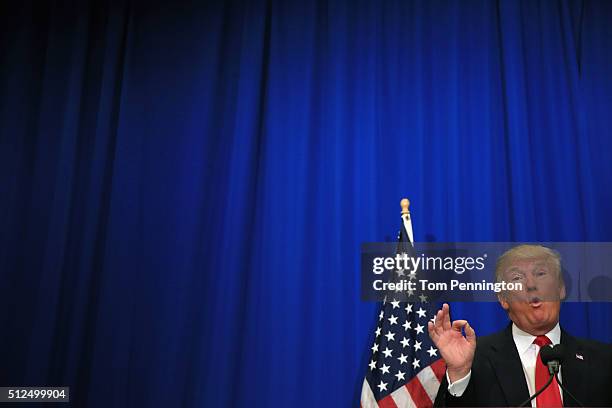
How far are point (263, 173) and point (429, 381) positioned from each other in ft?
4.81

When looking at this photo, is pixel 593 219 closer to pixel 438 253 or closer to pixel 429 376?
pixel 438 253

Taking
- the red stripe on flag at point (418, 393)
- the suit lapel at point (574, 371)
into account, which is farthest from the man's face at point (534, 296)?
the red stripe on flag at point (418, 393)

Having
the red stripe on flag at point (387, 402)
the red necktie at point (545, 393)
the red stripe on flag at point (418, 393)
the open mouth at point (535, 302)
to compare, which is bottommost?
the red stripe on flag at point (387, 402)

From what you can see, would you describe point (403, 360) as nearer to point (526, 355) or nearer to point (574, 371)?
point (526, 355)

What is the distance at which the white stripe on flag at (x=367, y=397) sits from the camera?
9.82 feet

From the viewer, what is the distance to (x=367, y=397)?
3.02m

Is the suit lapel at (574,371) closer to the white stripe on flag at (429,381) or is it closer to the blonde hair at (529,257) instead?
the blonde hair at (529,257)

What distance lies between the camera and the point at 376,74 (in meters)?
3.84

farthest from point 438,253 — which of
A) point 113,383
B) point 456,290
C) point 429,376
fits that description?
point 113,383

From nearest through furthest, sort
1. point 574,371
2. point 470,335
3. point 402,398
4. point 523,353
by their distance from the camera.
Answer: point 470,335 < point 574,371 < point 523,353 < point 402,398

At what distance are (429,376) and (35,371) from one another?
2.08 meters

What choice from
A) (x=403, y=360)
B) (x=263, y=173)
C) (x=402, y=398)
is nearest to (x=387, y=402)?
(x=402, y=398)

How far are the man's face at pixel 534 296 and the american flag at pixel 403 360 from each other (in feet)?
1.51

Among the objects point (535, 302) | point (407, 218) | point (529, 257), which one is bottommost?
point (535, 302)
